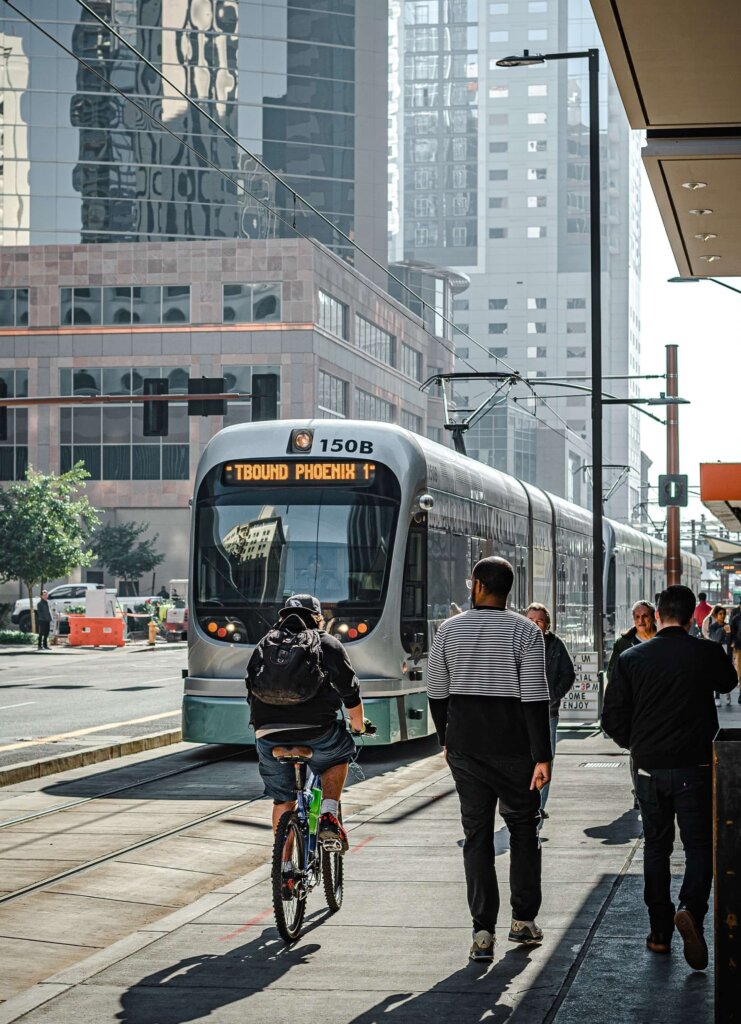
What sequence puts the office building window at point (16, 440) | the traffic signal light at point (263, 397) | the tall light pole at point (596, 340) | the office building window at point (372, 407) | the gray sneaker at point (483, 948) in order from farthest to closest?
the office building window at point (372, 407)
the office building window at point (16, 440)
the traffic signal light at point (263, 397)
the tall light pole at point (596, 340)
the gray sneaker at point (483, 948)

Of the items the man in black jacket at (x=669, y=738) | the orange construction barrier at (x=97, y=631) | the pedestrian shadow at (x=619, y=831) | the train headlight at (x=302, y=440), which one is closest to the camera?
the man in black jacket at (x=669, y=738)

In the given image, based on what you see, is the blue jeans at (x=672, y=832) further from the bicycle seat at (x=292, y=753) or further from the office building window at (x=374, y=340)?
the office building window at (x=374, y=340)

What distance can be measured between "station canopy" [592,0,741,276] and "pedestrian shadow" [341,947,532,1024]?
12.7 feet

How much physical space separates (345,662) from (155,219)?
81479mm

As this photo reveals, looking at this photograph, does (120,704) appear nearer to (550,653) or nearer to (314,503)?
(314,503)

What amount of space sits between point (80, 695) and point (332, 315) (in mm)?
55401

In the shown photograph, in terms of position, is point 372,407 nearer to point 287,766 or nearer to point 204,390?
point 204,390

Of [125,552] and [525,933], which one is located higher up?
[125,552]

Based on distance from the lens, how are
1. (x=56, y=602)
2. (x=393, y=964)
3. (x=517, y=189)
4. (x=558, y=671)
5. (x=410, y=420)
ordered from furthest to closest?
1. (x=517, y=189)
2. (x=410, y=420)
3. (x=56, y=602)
4. (x=558, y=671)
5. (x=393, y=964)

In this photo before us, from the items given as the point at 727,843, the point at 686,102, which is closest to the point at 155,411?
the point at 686,102

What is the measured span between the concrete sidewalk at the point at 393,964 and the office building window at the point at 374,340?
248 ft

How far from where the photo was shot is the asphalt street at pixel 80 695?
796 inches

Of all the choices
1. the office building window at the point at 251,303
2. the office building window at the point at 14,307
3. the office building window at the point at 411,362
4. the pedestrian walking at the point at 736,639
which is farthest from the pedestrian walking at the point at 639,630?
the office building window at the point at 411,362

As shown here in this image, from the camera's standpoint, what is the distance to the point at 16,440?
80.2 meters
